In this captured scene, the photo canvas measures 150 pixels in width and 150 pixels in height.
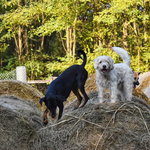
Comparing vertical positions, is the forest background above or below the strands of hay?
above

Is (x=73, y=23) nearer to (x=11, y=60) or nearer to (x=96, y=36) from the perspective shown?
(x=96, y=36)

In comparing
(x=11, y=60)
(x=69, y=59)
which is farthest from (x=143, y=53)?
(x=11, y=60)

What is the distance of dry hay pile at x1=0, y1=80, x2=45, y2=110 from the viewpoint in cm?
584

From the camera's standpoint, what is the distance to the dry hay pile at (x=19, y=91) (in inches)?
230

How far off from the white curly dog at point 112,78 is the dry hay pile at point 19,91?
159cm

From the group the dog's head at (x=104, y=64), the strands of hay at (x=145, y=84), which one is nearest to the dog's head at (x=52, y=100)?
the dog's head at (x=104, y=64)

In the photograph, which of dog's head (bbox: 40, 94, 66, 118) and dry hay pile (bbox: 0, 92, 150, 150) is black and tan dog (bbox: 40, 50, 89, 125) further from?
dry hay pile (bbox: 0, 92, 150, 150)

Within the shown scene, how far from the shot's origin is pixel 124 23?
1255 centimetres

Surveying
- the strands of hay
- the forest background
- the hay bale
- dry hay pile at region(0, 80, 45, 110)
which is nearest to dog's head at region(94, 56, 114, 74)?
the hay bale

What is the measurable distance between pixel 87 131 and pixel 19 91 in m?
2.58

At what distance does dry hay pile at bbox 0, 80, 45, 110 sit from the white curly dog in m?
1.59

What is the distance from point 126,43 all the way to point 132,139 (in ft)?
31.1

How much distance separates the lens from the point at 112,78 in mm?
4973

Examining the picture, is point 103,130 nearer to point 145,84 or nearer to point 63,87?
point 63,87
